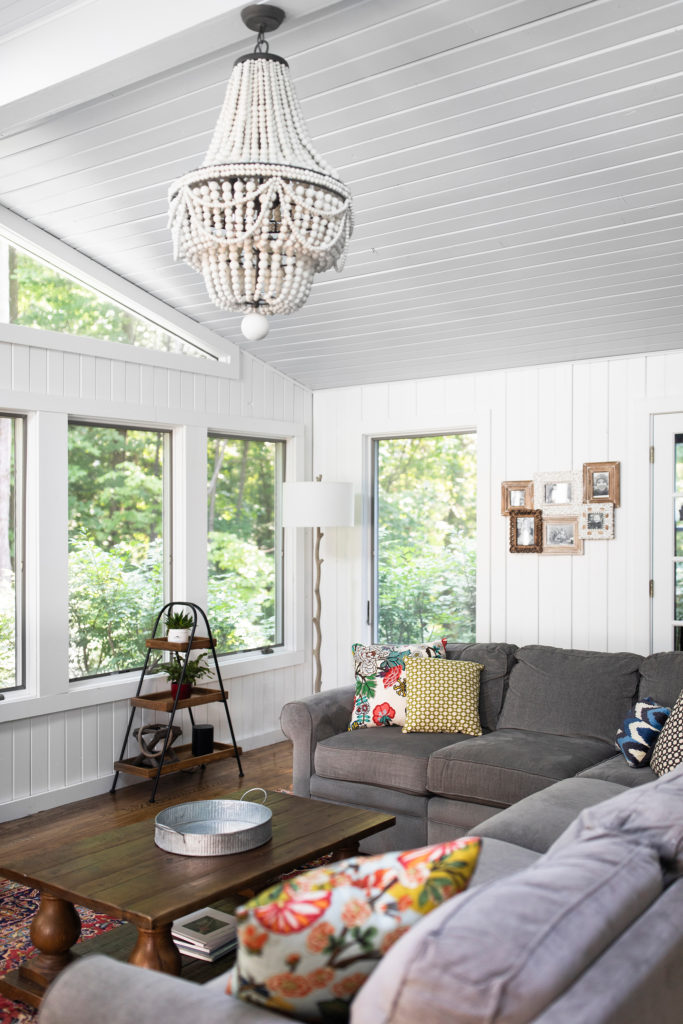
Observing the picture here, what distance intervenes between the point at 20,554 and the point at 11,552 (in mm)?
47

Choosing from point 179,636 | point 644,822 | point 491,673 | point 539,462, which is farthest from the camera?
point 539,462

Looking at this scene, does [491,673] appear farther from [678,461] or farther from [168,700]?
[168,700]

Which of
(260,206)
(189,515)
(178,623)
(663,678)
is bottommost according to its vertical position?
(663,678)

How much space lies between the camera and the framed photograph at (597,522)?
4.91m

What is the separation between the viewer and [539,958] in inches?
51.8

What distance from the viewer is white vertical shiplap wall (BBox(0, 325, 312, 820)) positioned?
4.47m

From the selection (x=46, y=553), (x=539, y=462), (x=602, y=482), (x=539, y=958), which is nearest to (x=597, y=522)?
(x=602, y=482)

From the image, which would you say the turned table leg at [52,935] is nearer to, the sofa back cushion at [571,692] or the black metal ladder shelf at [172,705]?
the black metal ladder shelf at [172,705]

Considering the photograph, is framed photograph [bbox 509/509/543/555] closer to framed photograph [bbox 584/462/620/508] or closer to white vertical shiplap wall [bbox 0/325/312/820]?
framed photograph [bbox 584/462/620/508]

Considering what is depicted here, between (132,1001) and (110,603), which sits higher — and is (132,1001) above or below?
below

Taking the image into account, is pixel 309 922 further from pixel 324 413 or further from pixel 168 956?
pixel 324 413

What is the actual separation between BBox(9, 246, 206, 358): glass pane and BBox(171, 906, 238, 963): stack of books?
2.88m

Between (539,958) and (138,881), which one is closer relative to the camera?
(539,958)

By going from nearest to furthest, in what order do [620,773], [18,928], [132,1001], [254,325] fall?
[132,1001] < [254,325] < [18,928] < [620,773]
